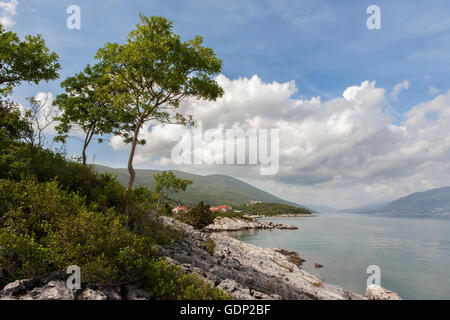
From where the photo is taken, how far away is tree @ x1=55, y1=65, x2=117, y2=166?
68.1 ft

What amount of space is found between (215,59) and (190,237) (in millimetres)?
13281

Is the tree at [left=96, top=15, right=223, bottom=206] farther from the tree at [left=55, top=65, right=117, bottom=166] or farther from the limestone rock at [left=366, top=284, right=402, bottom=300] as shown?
the limestone rock at [left=366, top=284, right=402, bottom=300]

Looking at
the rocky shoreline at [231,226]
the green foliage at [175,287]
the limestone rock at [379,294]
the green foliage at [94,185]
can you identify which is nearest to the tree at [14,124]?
the green foliage at [94,185]

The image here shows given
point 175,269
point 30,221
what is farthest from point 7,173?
point 175,269

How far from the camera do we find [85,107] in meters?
21.2

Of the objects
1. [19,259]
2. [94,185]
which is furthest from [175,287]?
[94,185]

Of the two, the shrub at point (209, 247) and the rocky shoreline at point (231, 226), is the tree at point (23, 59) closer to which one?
the shrub at point (209, 247)

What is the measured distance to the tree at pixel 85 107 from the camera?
2077 centimetres

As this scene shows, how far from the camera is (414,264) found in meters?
46.3

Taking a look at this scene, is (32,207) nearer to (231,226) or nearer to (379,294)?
(379,294)

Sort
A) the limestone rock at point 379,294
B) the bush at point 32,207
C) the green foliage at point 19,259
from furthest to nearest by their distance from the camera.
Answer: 1. the limestone rock at point 379,294
2. the bush at point 32,207
3. the green foliage at point 19,259

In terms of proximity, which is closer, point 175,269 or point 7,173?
point 175,269
